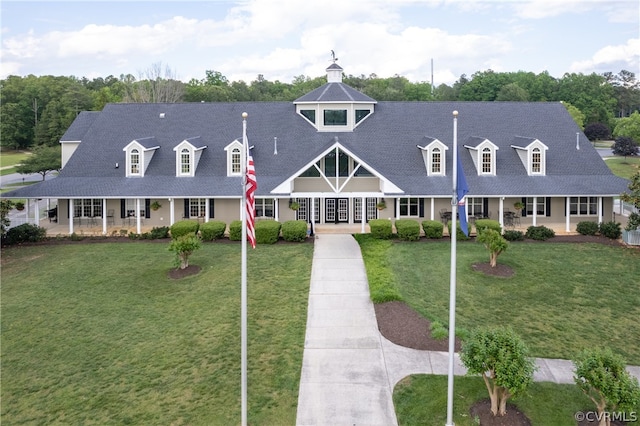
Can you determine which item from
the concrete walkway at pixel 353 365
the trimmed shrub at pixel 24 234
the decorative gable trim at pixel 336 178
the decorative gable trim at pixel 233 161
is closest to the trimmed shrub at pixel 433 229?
the decorative gable trim at pixel 336 178

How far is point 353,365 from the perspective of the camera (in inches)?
555

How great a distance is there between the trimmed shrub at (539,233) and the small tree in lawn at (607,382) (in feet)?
56.1

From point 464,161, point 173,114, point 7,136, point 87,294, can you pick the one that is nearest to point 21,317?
point 87,294

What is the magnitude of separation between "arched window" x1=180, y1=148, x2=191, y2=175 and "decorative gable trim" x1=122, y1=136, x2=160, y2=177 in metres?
2.23

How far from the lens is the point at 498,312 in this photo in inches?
698

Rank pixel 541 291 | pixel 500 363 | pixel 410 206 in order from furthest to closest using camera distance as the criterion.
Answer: pixel 410 206, pixel 541 291, pixel 500 363

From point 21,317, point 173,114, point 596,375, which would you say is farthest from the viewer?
point 173,114

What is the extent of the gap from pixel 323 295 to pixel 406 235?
9.14m

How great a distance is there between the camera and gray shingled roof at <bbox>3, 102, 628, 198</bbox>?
29.6m

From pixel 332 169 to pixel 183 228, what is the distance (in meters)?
9.30

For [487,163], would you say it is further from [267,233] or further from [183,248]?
[183,248]

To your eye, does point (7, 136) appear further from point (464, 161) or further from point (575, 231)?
point (575, 231)

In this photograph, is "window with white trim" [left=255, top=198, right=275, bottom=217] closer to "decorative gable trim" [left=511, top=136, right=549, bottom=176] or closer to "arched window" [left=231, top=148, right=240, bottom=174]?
"arched window" [left=231, top=148, right=240, bottom=174]

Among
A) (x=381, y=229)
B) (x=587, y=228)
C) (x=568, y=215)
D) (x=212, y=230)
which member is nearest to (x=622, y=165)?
(x=568, y=215)
